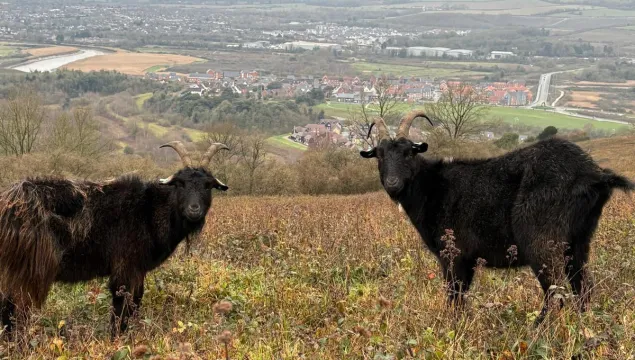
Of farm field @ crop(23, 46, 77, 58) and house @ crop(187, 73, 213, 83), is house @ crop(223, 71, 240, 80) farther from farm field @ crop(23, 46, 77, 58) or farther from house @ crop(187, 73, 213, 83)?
farm field @ crop(23, 46, 77, 58)

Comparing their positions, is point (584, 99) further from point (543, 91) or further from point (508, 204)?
point (508, 204)

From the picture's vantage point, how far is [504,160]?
6637mm

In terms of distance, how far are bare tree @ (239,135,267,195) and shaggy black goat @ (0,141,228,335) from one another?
34034 millimetres

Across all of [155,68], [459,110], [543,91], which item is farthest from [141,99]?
[543,91]

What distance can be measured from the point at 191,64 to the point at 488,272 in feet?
365

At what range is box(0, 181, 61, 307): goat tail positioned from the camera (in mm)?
6152

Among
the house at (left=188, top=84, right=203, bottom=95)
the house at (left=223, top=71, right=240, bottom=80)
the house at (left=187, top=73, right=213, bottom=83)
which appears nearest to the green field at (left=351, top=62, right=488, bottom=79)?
the house at (left=223, top=71, right=240, bottom=80)

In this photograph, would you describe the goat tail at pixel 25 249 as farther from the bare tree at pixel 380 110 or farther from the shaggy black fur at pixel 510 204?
the bare tree at pixel 380 110

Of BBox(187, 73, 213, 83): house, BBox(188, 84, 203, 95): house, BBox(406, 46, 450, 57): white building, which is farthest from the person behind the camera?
BBox(406, 46, 450, 57): white building

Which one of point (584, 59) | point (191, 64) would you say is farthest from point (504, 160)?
point (584, 59)

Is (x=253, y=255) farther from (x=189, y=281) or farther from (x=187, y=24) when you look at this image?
(x=187, y=24)

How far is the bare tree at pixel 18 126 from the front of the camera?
41531mm

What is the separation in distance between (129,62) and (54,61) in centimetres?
1286

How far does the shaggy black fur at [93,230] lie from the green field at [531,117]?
54.1m
